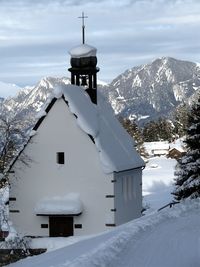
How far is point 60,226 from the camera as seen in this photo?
3136 centimetres

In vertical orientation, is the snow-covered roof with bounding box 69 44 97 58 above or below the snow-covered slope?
above

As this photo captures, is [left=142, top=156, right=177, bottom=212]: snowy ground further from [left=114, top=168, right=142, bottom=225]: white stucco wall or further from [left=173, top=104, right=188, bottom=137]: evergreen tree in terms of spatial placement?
[left=173, top=104, right=188, bottom=137]: evergreen tree

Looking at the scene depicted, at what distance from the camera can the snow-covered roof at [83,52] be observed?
114 feet

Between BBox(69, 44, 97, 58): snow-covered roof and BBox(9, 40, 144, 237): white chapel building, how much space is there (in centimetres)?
293

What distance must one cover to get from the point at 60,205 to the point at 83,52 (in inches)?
361

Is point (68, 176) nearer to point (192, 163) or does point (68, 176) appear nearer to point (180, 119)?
point (192, 163)

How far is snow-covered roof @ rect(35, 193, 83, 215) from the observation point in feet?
100

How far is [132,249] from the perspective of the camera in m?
15.4

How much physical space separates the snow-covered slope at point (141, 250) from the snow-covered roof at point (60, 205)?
27.6 ft

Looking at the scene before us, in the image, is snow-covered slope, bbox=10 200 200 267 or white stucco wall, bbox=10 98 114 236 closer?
snow-covered slope, bbox=10 200 200 267

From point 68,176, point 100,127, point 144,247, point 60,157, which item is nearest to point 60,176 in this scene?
point 68,176

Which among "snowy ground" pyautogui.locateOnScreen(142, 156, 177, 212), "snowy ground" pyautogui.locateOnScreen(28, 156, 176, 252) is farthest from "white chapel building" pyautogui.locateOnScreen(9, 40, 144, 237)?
"snowy ground" pyautogui.locateOnScreen(142, 156, 177, 212)

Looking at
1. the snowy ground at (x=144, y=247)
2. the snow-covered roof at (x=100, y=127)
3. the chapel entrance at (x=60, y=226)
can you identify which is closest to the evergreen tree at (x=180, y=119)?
the snow-covered roof at (x=100, y=127)

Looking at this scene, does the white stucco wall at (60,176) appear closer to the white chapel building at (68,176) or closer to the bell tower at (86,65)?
the white chapel building at (68,176)
